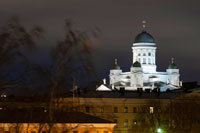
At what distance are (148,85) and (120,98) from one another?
75.2m

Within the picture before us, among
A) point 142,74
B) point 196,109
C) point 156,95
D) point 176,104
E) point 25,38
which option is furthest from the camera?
point 142,74

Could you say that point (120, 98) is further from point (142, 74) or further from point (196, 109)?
point (142, 74)

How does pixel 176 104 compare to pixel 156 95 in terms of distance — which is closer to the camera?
pixel 176 104

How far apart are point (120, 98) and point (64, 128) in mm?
93452

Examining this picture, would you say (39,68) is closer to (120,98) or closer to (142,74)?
(120,98)

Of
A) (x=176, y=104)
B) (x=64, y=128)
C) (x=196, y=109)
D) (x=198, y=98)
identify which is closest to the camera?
(x=64, y=128)

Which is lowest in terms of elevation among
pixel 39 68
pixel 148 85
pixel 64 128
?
pixel 64 128

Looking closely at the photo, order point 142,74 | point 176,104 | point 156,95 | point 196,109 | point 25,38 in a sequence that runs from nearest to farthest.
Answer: point 25,38, point 196,109, point 176,104, point 156,95, point 142,74

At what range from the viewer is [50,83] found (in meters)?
30.3

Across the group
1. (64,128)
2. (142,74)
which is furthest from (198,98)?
(64,128)

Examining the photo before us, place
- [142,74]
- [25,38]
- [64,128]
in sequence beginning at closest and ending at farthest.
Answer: [25,38]
[64,128]
[142,74]

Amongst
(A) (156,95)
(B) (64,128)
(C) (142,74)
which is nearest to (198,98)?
(A) (156,95)

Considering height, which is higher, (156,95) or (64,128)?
(156,95)

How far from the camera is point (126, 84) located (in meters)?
199
